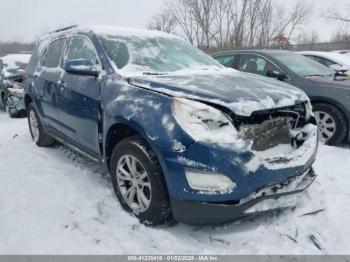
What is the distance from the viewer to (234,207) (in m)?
2.65

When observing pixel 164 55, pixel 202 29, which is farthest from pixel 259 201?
pixel 202 29

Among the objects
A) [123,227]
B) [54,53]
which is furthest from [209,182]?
[54,53]

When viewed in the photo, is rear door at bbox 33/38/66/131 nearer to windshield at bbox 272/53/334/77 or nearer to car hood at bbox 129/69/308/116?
car hood at bbox 129/69/308/116

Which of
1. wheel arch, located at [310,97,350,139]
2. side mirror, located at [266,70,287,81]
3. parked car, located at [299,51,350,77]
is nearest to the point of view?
wheel arch, located at [310,97,350,139]

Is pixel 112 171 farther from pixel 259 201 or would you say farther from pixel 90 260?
pixel 259 201

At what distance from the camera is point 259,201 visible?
2715mm

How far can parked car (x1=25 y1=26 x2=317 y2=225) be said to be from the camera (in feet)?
8.64

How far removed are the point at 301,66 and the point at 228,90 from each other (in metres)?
3.60

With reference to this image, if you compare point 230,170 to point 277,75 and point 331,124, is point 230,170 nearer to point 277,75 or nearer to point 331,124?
point 331,124

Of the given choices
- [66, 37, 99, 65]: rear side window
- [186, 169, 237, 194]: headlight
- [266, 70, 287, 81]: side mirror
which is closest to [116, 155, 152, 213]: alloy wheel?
[186, 169, 237, 194]: headlight

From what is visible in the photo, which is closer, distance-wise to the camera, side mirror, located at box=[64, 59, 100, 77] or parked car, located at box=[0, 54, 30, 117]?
side mirror, located at box=[64, 59, 100, 77]

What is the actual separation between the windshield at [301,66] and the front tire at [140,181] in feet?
12.2

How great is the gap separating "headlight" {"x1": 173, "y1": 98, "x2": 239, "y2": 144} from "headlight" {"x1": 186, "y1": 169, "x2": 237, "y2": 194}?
26 cm

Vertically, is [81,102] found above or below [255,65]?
below
